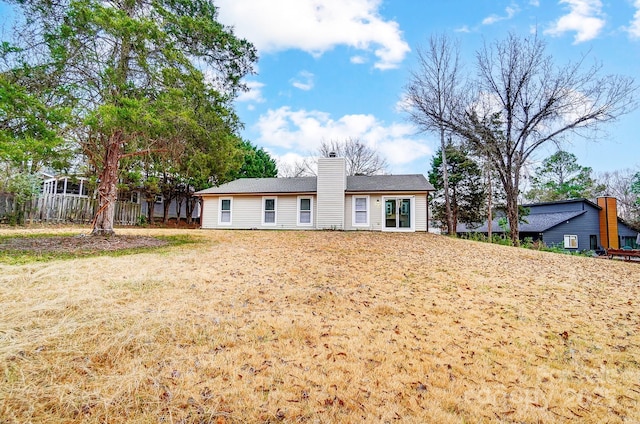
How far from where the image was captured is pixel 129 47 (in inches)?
331

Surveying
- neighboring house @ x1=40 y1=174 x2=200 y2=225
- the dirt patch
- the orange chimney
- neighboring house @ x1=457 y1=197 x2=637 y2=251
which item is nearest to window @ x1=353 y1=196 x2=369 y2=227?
the dirt patch

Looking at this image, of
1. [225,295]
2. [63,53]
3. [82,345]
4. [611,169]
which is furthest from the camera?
[611,169]

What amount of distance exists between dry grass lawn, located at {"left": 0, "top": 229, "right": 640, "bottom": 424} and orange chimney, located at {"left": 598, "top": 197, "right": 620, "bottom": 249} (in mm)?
22914

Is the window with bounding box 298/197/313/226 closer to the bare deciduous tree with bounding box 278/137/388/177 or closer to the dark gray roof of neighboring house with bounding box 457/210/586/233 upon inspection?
the bare deciduous tree with bounding box 278/137/388/177

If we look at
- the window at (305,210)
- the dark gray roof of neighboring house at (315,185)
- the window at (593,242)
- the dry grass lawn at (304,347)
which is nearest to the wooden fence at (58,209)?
the dark gray roof of neighboring house at (315,185)

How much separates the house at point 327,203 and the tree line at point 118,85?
624 cm

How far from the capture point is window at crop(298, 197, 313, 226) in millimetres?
16953

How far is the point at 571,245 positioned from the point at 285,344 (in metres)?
27.9

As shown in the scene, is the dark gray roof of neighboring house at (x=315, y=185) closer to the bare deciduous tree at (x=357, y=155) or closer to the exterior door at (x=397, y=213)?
the exterior door at (x=397, y=213)

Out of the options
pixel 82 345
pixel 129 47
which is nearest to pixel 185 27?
pixel 129 47

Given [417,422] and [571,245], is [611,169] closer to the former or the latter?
[571,245]

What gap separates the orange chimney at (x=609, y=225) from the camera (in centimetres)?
2348

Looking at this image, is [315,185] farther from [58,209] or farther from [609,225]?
[609,225]

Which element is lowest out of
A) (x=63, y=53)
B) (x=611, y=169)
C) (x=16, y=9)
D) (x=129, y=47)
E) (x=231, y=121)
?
(x=231, y=121)
